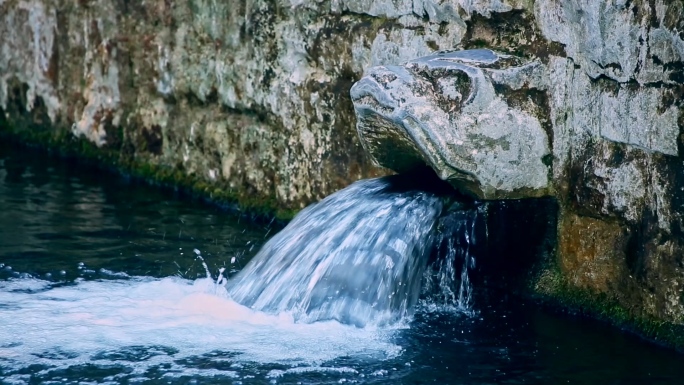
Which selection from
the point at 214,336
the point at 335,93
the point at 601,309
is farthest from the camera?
the point at 335,93

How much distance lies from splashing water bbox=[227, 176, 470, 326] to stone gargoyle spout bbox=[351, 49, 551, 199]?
0.85 feet

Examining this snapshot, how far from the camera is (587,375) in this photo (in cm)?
398

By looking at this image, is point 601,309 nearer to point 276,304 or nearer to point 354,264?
point 354,264

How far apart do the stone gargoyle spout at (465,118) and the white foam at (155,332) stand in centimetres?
73

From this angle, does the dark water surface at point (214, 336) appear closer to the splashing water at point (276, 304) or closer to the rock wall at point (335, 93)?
the splashing water at point (276, 304)

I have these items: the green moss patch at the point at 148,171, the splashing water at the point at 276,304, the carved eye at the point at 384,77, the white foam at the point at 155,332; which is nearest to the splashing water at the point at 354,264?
the splashing water at the point at 276,304

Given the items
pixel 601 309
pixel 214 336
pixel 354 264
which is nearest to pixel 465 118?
pixel 354 264

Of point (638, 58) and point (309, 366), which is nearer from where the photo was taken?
point (309, 366)

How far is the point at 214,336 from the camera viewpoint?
167 inches

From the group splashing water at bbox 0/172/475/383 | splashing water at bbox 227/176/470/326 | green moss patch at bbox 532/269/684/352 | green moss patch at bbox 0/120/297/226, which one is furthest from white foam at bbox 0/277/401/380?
green moss patch at bbox 0/120/297/226

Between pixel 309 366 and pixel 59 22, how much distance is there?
459 centimetres

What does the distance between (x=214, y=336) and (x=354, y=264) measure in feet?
→ 2.26

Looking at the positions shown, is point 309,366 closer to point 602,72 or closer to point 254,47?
point 602,72

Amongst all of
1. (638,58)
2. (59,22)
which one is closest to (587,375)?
(638,58)
